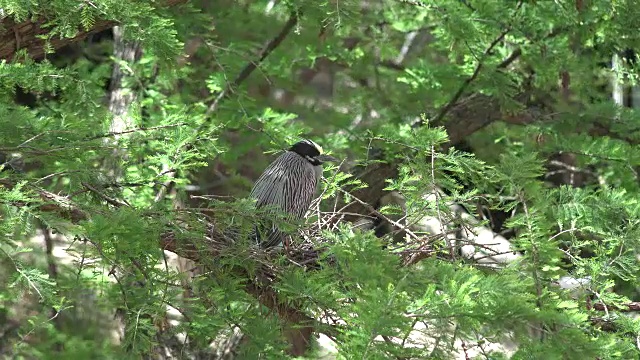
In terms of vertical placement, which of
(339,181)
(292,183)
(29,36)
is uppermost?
(29,36)

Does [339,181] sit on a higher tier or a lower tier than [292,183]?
lower

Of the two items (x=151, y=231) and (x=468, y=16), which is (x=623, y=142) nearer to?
(x=468, y=16)

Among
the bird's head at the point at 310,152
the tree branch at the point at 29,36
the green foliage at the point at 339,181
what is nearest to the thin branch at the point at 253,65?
the green foliage at the point at 339,181

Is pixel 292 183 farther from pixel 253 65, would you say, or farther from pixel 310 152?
pixel 253 65

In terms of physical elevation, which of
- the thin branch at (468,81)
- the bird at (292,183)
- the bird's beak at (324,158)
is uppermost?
the thin branch at (468,81)

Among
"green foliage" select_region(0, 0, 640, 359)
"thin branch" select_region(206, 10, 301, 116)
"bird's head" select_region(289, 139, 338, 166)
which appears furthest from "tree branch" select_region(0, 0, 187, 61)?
"thin branch" select_region(206, 10, 301, 116)

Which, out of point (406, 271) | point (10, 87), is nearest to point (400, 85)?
point (10, 87)

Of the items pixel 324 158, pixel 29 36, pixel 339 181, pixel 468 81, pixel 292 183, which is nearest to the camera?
pixel 29 36

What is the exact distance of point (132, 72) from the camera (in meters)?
6.46

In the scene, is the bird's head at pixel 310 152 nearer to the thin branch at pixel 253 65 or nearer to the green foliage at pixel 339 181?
the green foliage at pixel 339 181

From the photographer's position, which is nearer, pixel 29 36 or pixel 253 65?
pixel 29 36

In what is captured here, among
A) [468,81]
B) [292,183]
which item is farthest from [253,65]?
[292,183]

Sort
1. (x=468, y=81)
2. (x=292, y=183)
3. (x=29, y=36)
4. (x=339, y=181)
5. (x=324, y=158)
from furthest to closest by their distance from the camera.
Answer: (x=468, y=81)
(x=339, y=181)
(x=324, y=158)
(x=292, y=183)
(x=29, y=36)

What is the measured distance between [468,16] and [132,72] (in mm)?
2148
